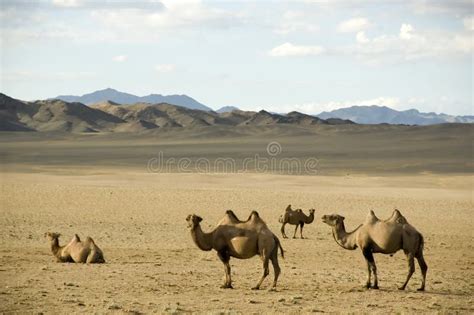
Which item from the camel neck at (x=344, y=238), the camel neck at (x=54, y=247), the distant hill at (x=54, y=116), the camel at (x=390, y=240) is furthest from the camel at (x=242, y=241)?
the distant hill at (x=54, y=116)

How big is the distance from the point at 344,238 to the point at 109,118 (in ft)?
411

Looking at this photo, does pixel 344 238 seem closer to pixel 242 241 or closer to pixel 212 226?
pixel 242 241

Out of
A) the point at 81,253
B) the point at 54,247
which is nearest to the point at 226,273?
the point at 81,253

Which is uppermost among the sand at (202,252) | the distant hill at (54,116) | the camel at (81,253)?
the distant hill at (54,116)

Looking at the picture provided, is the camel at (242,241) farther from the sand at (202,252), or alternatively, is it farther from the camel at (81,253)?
the camel at (81,253)

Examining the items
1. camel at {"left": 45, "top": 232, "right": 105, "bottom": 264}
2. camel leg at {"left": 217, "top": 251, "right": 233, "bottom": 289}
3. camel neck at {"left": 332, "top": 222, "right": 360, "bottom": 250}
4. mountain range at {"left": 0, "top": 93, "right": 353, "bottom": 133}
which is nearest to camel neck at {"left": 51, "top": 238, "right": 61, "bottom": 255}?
camel at {"left": 45, "top": 232, "right": 105, "bottom": 264}

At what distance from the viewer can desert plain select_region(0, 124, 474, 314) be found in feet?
38.7

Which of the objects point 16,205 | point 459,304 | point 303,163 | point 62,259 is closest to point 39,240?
point 62,259

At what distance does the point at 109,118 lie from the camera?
5359 inches

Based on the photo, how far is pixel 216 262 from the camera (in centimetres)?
1605

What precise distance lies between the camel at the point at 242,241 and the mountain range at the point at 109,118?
100 metres

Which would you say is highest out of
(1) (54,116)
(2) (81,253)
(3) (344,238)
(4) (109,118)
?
(1) (54,116)

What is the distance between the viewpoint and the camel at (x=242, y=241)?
12.5m

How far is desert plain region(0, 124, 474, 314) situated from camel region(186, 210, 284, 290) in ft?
1.61
